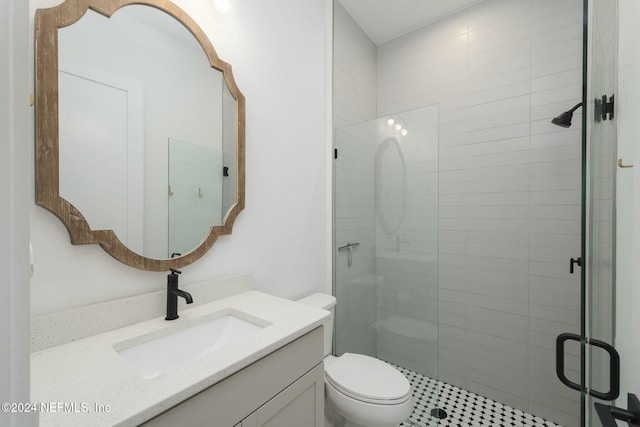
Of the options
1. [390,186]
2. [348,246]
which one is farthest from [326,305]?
[390,186]

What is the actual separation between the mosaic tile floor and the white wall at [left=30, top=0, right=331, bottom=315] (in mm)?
970

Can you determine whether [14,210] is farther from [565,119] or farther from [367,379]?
[565,119]

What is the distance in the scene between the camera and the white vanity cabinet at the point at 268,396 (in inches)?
26.5

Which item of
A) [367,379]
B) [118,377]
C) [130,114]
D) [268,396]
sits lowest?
[367,379]

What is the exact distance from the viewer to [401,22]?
7.41 ft

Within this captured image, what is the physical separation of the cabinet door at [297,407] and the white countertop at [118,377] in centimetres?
17

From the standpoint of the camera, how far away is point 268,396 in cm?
85

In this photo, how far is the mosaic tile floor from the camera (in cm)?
174

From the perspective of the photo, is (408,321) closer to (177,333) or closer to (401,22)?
(177,333)

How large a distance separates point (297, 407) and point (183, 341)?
0.47 metres

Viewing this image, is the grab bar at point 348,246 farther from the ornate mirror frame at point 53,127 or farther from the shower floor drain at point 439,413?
the ornate mirror frame at point 53,127

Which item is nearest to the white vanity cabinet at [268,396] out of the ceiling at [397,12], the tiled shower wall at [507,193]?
the tiled shower wall at [507,193]

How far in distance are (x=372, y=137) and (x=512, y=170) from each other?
38.9 inches

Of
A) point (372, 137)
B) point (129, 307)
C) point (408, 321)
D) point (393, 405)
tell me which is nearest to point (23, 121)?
point (129, 307)
